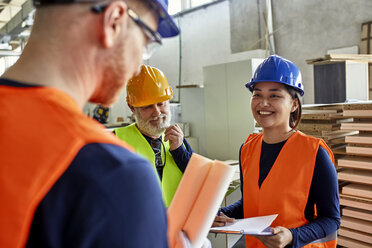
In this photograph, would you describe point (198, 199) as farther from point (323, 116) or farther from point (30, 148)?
point (323, 116)

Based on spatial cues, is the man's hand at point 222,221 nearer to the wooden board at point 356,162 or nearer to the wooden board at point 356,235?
the wooden board at point 356,162

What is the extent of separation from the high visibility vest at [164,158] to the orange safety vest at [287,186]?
0.44 metres

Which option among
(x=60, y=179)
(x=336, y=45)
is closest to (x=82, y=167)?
(x=60, y=179)

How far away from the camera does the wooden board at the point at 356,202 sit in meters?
2.54

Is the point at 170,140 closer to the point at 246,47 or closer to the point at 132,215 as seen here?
the point at 132,215

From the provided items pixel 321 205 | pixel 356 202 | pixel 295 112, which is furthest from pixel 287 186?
pixel 356 202

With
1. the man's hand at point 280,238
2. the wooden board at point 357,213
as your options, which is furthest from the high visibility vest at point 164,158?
the wooden board at point 357,213

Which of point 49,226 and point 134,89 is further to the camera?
point 134,89

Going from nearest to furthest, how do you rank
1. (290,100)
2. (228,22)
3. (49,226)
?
(49,226)
(290,100)
(228,22)

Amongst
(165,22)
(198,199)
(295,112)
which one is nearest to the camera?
(165,22)

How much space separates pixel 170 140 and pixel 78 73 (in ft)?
4.67

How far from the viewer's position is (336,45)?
5488 millimetres

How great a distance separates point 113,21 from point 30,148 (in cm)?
28

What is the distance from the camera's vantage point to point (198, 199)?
1.01 meters
